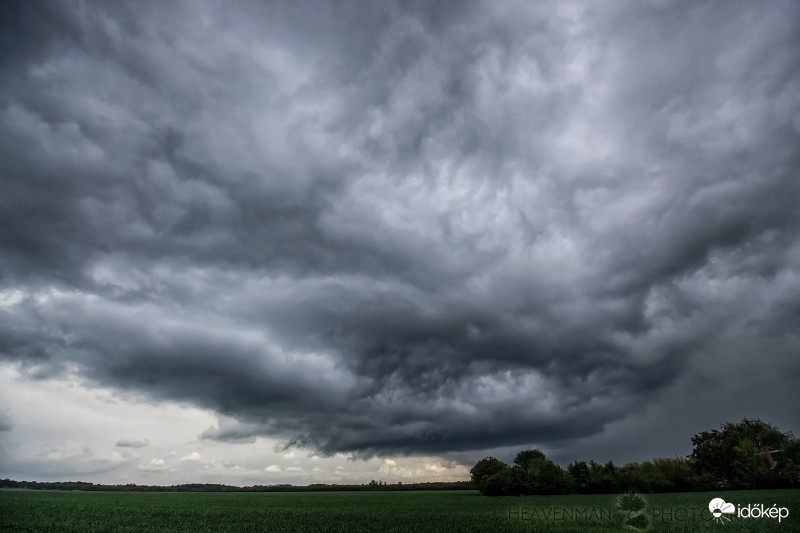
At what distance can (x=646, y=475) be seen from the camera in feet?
402

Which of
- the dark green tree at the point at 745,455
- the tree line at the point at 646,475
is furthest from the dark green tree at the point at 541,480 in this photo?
the dark green tree at the point at 745,455

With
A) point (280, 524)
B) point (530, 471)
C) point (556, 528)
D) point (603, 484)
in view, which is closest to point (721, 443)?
point (603, 484)

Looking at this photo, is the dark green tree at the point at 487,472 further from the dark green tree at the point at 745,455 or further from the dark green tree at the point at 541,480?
the dark green tree at the point at 745,455

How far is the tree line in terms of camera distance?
118 metres

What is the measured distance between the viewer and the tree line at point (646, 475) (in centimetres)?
11756

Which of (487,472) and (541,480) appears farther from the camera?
(487,472)

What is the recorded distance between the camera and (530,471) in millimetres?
120562

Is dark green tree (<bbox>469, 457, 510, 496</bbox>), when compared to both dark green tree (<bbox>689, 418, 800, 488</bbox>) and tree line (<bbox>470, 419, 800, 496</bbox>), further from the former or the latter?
dark green tree (<bbox>689, 418, 800, 488</bbox>)

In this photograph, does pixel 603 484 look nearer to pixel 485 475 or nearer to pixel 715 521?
pixel 485 475

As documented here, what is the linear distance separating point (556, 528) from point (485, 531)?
5996mm

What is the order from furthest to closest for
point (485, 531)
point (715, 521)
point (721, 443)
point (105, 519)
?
point (721, 443), point (105, 519), point (715, 521), point (485, 531)

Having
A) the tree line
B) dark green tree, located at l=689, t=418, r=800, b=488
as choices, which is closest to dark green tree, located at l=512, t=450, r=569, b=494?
the tree line

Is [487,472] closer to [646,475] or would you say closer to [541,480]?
[541,480]

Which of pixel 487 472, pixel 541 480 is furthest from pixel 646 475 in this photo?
pixel 487 472
